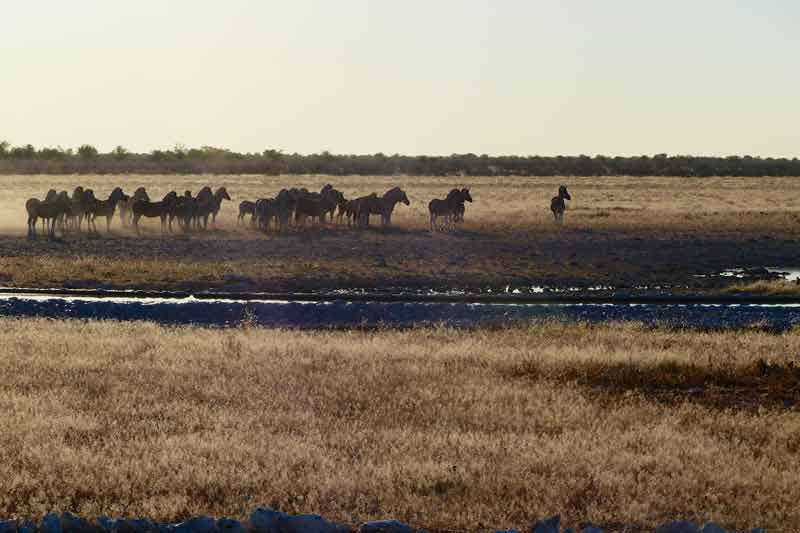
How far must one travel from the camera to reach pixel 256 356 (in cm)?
1766

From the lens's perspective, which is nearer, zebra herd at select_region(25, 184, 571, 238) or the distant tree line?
zebra herd at select_region(25, 184, 571, 238)

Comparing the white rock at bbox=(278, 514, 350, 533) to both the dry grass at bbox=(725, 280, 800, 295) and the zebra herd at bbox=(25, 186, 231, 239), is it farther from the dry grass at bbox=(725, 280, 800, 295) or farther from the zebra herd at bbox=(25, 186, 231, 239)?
the zebra herd at bbox=(25, 186, 231, 239)

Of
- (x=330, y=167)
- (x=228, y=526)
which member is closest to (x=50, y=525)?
(x=228, y=526)

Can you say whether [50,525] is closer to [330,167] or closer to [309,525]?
[309,525]

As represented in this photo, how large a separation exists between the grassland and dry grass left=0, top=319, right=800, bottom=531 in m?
10.6

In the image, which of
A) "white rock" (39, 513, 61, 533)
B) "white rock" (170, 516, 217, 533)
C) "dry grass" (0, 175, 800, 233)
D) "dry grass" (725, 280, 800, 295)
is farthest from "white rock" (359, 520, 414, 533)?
"dry grass" (0, 175, 800, 233)

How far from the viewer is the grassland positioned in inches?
1207

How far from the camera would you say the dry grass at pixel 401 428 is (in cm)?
1017

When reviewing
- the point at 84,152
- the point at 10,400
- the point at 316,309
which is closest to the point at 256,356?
the point at 10,400

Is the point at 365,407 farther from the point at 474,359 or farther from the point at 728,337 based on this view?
the point at 728,337

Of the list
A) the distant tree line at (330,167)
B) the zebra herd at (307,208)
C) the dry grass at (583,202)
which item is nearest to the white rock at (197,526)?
the zebra herd at (307,208)

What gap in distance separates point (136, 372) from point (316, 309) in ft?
27.8

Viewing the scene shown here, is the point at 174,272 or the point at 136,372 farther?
the point at 174,272

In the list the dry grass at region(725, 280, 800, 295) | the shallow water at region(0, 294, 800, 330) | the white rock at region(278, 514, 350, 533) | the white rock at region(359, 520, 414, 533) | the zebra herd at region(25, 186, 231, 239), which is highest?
the zebra herd at region(25, 186, 231, 239)
